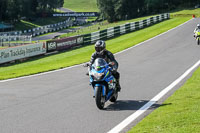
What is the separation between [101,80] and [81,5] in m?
173

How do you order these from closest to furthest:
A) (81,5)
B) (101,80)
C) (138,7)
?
(101,80), (138,7), (81,5)

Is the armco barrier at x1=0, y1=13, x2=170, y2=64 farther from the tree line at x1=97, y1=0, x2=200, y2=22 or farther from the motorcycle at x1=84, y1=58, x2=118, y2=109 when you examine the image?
the tree line at x1=97, y1=0, x2=200, y2=22

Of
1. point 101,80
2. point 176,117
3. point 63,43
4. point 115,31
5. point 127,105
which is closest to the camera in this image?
point 176,117

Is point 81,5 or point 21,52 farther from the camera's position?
point 81,5

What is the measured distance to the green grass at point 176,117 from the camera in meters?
7.13

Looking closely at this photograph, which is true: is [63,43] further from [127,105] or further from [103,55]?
[127,105]

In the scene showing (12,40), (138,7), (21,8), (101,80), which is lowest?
(12,40)

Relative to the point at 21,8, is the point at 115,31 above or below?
below

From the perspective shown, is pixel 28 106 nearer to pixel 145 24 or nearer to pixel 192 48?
pixel 192 48

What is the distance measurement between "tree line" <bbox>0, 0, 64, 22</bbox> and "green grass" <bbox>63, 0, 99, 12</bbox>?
31.4m

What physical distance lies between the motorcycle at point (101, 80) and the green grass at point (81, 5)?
157328mm

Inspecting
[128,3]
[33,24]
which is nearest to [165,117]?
[128,3]

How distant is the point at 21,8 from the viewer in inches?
4240

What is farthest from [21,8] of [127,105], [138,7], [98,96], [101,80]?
[98,96]
